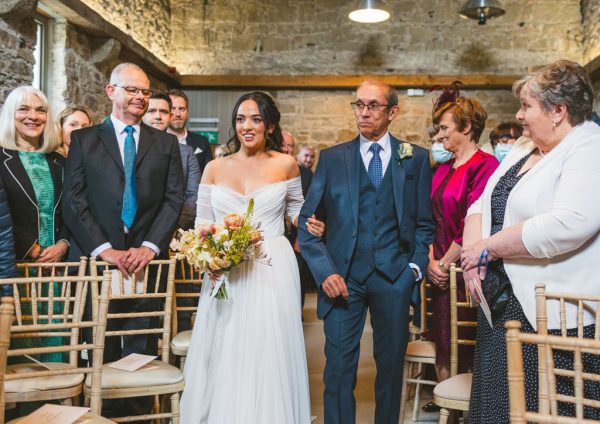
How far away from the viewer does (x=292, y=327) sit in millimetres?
3146

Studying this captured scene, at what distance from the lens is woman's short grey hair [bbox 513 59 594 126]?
2.20 metres

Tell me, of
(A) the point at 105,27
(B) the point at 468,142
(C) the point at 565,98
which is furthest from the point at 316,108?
(C) the point at 565,98

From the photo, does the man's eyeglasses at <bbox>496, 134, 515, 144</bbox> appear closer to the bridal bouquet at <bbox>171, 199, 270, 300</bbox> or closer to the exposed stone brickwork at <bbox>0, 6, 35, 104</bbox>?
the bridal bouquet at <bbox>171, 199, 270, 300</bbox>

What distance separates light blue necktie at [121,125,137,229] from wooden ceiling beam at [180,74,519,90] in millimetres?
5895

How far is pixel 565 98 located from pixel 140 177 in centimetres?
231

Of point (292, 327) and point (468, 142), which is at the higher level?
point (468, 142)

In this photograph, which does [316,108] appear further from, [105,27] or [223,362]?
[223,362]

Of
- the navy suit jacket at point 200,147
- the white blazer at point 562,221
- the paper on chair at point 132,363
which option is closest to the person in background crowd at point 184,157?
the navy suit jacket at point 200,147

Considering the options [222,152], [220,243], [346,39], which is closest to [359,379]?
[222,152]

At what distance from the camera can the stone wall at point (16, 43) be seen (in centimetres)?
481

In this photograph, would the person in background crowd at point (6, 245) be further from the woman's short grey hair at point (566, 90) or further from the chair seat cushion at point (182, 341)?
A: the woman's short grey hair at point (566, 90)

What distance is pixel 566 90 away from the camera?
2.20 metres

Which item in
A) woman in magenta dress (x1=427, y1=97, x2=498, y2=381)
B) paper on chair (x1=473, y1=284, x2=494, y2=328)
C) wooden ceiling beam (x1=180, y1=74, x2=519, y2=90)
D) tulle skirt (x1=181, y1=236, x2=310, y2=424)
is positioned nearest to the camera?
paper on chair (x1=473, y1=284, x2=494, y2=328)

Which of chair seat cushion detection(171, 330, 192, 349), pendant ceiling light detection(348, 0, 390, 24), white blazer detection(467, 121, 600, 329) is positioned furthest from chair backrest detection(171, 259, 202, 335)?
pendant ceiling light detection(348, 0, 390, 24)
